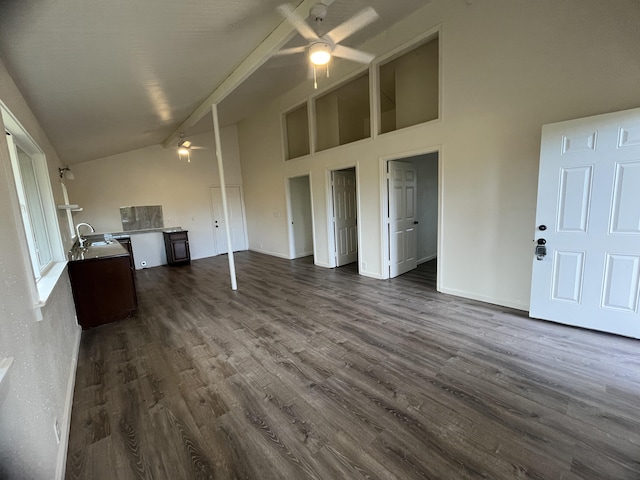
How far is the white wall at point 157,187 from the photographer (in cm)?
597

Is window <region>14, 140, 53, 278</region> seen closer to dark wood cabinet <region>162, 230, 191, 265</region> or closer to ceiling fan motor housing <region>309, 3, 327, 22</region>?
ceiling fan motor housing <region>309, 3, 327, 22</region>

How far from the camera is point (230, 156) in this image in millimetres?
7676

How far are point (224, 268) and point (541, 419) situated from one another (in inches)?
221

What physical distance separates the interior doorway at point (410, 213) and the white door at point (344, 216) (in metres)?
1.25

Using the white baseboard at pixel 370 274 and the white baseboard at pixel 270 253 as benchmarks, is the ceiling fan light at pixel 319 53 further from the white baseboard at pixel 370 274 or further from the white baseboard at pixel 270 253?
the white baseboard at pixel 270 253

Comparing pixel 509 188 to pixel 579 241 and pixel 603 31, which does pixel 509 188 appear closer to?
pixel 579 241

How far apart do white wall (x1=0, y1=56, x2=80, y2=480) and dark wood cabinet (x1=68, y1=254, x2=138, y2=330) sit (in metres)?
1.51

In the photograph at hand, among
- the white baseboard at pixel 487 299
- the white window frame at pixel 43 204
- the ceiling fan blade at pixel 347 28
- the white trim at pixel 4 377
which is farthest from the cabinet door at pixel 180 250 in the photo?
the white trim at pixel 4 377

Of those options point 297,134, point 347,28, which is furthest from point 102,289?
point 297,134

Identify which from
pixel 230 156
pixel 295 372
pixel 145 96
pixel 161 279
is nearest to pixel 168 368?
pixel 295 372

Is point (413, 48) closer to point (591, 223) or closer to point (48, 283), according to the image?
point (591, 223)

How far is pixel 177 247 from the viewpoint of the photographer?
21.4 feet

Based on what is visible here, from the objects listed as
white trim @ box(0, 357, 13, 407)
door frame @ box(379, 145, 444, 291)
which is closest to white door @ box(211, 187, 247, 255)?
door frame @ box(379, 145, 444, 291)

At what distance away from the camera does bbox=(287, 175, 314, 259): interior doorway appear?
6.49 metres
